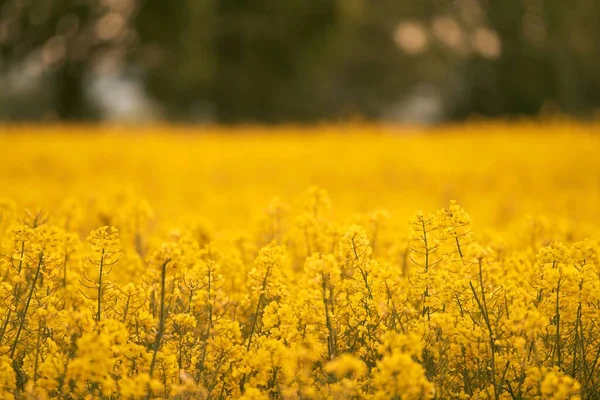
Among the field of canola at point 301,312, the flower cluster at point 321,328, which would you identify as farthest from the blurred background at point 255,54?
the flower cluster at point 321,328

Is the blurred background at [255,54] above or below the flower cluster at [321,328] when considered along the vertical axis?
above

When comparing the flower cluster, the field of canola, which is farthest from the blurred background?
the flower cluster

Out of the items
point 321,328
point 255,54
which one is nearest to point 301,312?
point 321,328

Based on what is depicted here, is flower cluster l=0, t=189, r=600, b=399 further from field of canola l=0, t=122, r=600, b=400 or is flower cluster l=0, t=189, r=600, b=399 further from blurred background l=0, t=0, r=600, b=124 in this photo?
blurred background l=0, t=0, r=600, b=124

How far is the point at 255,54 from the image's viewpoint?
27562mm

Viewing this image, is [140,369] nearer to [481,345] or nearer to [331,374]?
[331,374]

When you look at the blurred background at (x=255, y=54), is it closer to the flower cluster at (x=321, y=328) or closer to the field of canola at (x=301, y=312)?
the field of canola at (x=301, y=312)

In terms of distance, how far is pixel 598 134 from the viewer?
A: 1168cm

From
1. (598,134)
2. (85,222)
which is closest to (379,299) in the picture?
(85,222)

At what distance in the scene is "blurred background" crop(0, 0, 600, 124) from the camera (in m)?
24.6

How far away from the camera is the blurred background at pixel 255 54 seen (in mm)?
24625

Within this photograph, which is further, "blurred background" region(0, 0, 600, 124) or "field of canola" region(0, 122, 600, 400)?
"blurred background" region(0, 0, 600, 124)

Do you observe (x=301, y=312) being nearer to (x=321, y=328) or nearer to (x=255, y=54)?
(x=321, y=328)

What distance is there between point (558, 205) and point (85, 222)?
412 cm
